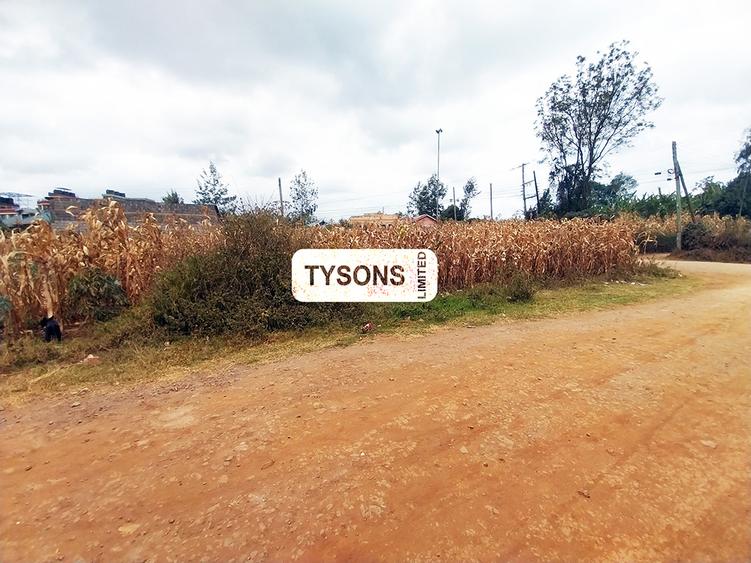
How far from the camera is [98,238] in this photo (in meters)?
5.58

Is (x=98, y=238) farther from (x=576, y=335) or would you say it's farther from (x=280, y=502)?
(x=576, y=335)

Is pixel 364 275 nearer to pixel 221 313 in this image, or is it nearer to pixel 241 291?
pixel 241 291

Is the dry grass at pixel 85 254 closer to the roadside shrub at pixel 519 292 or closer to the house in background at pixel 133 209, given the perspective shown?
the house in background at pixel 133 209

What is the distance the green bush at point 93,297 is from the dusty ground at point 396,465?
253cm

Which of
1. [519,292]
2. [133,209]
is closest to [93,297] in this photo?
[519,292]

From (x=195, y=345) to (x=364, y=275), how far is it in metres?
2.91

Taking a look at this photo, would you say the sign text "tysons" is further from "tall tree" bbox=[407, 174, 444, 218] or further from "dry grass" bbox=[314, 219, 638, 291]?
"tall tree" bbox=[407, 174, 444, 218]

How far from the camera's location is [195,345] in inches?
170

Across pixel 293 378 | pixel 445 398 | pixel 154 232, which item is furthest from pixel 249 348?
pixel 154 232

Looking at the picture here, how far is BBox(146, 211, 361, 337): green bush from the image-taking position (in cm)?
466

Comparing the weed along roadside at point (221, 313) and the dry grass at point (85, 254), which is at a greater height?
the dry grass at point (85, 254)

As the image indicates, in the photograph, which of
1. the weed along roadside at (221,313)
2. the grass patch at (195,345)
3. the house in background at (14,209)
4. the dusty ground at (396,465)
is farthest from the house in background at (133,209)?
the dusty ground at (396,465)

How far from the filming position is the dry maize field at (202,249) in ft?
15.6

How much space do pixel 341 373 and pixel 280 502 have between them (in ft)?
5.74
